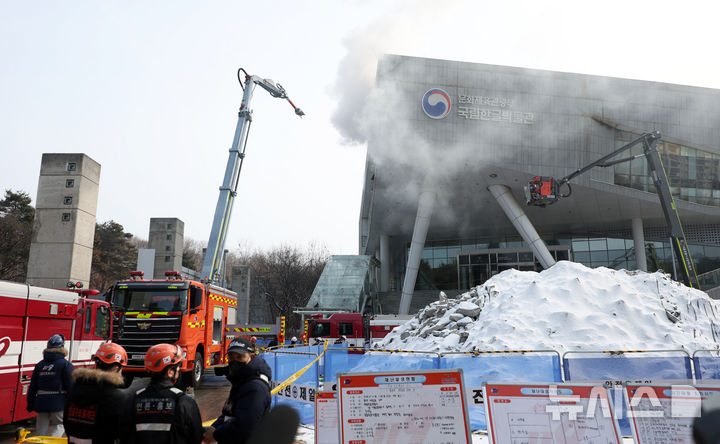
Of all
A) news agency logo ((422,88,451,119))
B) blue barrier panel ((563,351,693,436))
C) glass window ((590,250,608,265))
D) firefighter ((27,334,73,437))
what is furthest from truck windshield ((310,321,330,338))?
glass window ((590,250,608,265))

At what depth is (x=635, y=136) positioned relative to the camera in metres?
34.6

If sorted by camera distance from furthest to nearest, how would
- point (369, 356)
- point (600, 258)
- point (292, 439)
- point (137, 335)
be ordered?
point (600, 258) → point (137, 335) → point (369, 356) → point (292, 439)

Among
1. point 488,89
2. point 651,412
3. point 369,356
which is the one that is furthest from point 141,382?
point 488,89

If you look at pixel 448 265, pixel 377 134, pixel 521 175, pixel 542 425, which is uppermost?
pixel 377 134

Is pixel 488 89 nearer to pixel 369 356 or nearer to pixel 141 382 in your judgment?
pixel 369 356

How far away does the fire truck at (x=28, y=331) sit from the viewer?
8164mm

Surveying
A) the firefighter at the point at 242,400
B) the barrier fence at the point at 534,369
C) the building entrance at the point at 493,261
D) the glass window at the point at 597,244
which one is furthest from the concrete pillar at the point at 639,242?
the firefighter at the point at 242,400

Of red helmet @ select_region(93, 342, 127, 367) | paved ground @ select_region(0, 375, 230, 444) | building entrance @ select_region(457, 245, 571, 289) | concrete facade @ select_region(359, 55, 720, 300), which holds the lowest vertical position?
paved ground @ select_region(0, 375, 230, 444)

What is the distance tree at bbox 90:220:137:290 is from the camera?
51.5 meters

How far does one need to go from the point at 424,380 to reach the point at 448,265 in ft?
146

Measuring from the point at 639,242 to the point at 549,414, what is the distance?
137ft

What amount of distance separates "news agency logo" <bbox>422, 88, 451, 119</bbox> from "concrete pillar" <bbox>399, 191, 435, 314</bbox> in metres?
6.26

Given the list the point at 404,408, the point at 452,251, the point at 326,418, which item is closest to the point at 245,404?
the point at 404,408

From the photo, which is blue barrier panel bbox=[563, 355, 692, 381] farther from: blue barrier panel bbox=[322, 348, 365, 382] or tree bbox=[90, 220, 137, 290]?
tree bbox=[90, 220, 137, 290]
